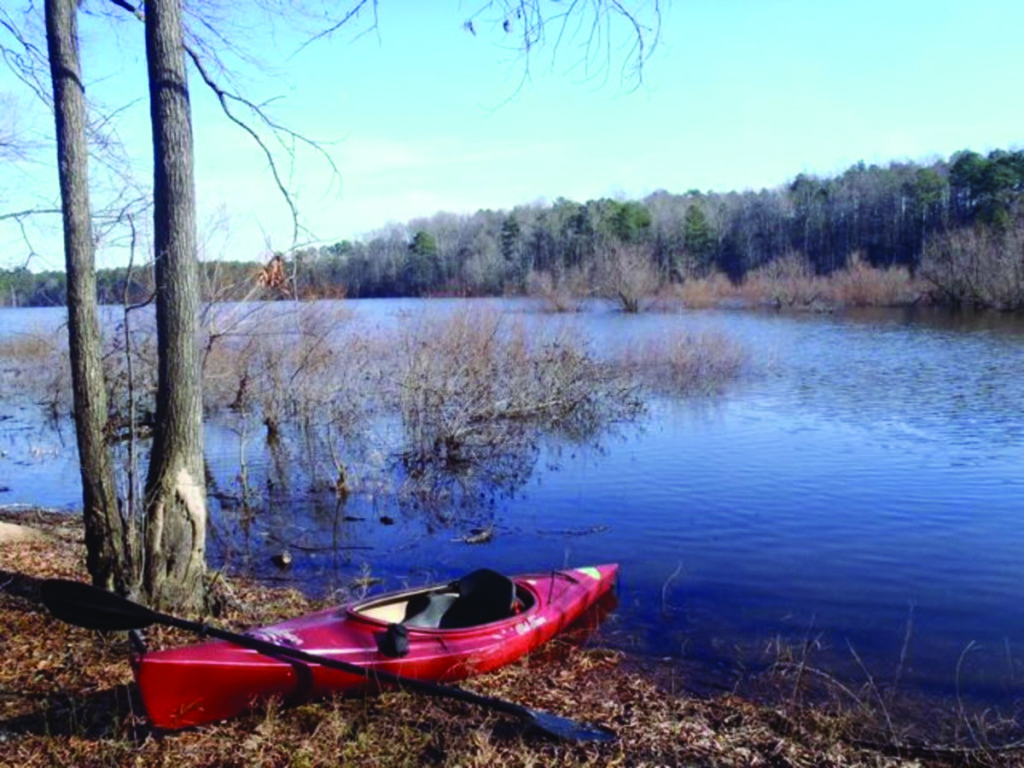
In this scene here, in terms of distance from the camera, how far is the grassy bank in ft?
13.2

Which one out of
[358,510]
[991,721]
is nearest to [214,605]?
[991,721]

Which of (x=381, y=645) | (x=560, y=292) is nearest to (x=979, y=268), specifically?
(x=560, y=292)

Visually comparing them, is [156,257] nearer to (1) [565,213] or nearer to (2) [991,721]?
(2) [991,721]

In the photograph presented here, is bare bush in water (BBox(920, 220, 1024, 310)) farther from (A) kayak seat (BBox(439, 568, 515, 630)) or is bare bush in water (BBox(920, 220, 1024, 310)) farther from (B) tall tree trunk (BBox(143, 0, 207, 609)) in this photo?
(B) tall tree trunk (BBox(143, 0, 207, 609))

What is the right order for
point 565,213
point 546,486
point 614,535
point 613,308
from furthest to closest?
point 565,213, point 613,308, point 546,486, point 614,535

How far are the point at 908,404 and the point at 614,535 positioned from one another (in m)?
10.4

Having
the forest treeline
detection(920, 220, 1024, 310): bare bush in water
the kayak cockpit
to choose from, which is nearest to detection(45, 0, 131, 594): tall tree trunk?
the kayak cockpit

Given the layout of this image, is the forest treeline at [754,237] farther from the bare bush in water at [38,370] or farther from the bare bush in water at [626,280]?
the bare bush in water at [38,370]

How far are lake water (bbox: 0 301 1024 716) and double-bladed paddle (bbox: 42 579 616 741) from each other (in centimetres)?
228

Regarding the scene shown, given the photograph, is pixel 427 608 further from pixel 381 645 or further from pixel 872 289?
pixel 872 289

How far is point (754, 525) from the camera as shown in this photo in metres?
10.4

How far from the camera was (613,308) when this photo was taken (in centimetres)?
4569

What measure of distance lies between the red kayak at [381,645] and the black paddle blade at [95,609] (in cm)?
18

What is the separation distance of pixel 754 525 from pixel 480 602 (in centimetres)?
511
